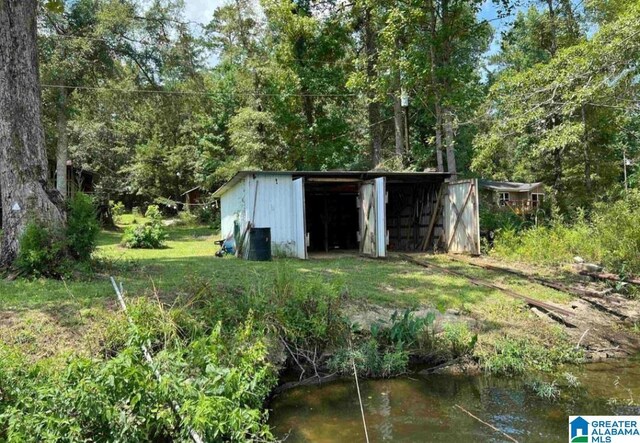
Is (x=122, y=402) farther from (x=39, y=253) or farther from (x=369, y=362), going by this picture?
(x=39, y=253)

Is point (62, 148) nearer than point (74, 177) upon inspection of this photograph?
Yes

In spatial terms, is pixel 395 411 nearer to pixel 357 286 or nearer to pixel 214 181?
pixel 357 286

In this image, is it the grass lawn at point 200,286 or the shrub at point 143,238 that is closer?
the grass lawn at point 200,286

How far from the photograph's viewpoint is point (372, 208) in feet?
38.9

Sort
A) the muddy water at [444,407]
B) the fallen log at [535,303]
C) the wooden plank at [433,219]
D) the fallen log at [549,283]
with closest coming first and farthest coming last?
the muddy water at [444,407] < the fallen log at [535,303] < the fallen log at [549,283] < the wooden plank at [433,219]

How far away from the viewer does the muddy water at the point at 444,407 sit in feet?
12.6

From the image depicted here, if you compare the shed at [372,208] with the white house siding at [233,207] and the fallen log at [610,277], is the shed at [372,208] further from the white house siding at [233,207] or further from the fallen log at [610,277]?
the fallen log at [610,277]

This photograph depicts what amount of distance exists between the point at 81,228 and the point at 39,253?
75cm

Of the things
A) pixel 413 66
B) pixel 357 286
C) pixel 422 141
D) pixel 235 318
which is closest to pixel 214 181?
pixel 422 141

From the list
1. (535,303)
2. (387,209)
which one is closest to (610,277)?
(535,303)

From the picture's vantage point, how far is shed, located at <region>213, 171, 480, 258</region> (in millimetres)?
11594

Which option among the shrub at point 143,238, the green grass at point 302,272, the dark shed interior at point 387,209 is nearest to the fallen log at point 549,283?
the green grass at point 302,272

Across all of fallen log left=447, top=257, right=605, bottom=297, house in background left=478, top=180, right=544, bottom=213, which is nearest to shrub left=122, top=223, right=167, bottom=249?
fallen log left=447, top=257, right=605, bottom=297

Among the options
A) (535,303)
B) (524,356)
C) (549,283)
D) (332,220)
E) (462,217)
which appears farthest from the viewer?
(332,220)
